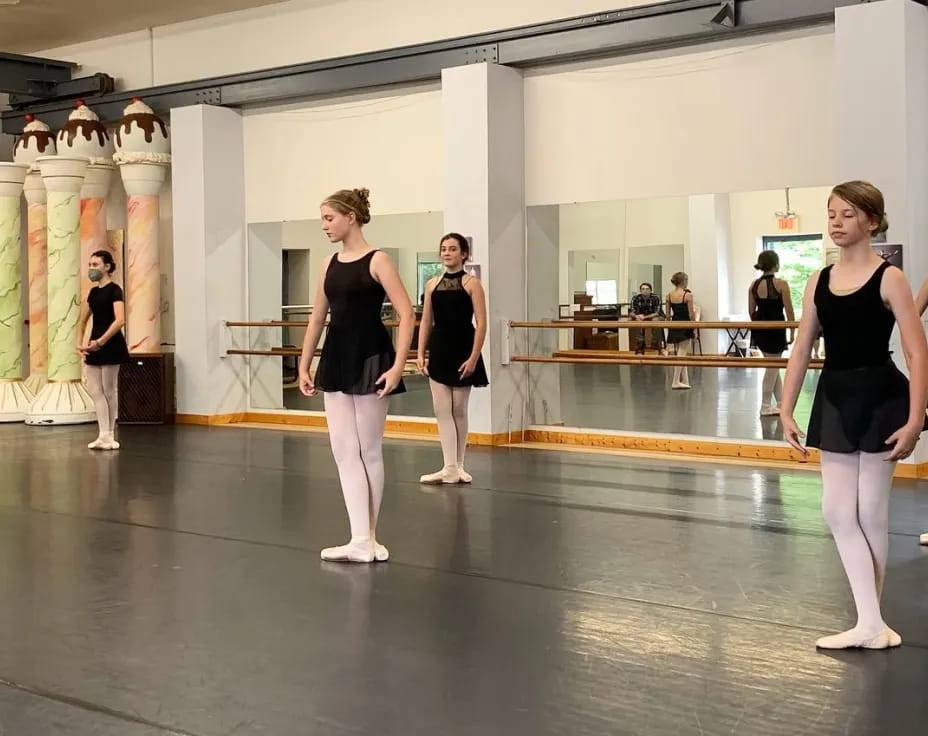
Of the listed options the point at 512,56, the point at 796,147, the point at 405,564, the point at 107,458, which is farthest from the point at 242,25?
the point at 405,564

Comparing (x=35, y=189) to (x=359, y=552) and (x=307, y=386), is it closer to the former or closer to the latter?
(x=307, y=386)

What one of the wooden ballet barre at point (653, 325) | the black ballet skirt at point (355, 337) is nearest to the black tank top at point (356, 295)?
the black ballet skirt at point (355, 337)

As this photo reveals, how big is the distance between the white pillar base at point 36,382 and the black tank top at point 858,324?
419 inches

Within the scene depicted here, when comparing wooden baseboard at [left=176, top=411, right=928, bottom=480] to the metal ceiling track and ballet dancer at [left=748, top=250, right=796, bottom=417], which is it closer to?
ballet dancer at [left=748, top=250, right=796, bottom=417]

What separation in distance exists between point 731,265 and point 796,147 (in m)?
1.41

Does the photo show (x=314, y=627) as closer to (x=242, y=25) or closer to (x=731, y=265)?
(x=731, y=265)

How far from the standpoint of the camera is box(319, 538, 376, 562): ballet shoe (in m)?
5.17

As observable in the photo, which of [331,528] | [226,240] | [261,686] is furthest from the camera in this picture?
[226,240]

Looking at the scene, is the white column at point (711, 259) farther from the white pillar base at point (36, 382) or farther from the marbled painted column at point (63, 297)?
the white pillar base at point (36, 382)

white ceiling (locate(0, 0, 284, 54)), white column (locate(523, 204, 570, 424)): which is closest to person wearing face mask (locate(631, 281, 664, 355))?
white column (locate(523, 204, 570, 424))

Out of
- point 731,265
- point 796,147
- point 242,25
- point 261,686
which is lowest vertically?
point 261,686

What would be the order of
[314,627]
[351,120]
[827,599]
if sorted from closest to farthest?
[314,627], [827,599], [351,120]

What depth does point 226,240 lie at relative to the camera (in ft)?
38.9

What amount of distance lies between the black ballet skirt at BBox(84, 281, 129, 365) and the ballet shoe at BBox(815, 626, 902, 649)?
22.4 feet
